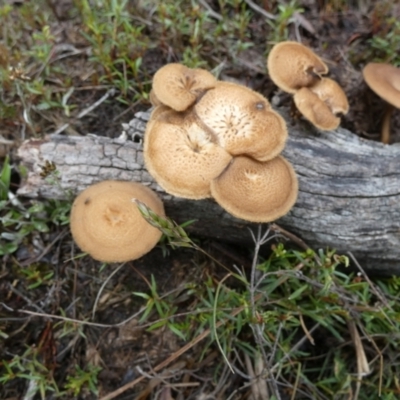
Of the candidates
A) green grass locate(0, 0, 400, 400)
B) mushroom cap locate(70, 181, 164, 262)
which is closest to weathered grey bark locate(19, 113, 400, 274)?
green grass locate(0, 0, 400, 400)

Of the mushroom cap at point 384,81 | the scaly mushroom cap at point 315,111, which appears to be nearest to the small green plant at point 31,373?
the scaly mushroom cap at point 315,111

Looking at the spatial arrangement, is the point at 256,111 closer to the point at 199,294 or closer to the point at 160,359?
the point at 199,294

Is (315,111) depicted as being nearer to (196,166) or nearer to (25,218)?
(196,166)

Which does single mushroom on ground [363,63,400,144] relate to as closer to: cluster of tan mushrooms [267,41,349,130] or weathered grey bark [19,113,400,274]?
cluster of tan mushrooms [267,41,349,130]

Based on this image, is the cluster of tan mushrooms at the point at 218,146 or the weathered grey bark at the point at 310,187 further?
the weathered grey bark at the point at 310,187

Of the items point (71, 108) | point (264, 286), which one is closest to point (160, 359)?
point (264, 286)

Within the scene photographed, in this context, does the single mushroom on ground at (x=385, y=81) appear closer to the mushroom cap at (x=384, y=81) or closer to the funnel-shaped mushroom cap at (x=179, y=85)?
the mushroom cap at (x=384, y=81)
